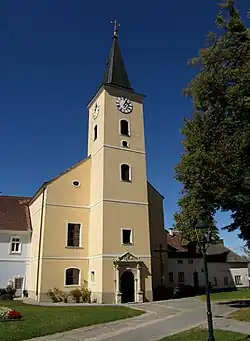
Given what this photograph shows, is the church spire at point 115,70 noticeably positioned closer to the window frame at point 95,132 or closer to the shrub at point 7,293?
the window frame at point 95,132

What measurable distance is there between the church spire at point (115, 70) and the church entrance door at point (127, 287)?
19081mm

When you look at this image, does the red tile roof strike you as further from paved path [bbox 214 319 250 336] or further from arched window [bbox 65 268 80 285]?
paved path [bbox 214 319 250 336]

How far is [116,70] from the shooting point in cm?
3678

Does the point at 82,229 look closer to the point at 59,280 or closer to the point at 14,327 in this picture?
the point at 59,280

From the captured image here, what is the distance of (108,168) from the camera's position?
31.4 metres

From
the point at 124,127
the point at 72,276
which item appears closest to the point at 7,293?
the point at 72,276

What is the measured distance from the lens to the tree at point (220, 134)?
1758 centimetres

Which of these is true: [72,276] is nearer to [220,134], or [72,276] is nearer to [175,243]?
[175,243]

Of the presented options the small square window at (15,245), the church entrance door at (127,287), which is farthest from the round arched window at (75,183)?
the church entrance door at (127,287)

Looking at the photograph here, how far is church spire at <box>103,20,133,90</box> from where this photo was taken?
117 ft

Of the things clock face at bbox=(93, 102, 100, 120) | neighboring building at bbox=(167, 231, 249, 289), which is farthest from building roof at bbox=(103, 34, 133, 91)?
neighboring building at bbox=(167, 231, 249, 289)

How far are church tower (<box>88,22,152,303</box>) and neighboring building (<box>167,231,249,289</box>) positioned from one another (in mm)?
9892

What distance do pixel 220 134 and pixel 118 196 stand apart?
540 inches

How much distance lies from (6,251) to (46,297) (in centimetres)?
763
